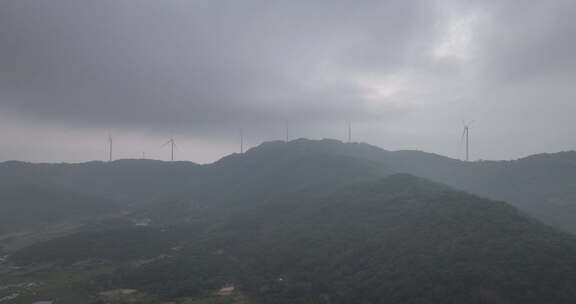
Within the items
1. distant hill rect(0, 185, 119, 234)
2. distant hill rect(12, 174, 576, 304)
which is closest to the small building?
distant hill rect(12, 174, 576, 304)

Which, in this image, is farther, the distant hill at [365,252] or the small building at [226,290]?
the small building at [226,290]

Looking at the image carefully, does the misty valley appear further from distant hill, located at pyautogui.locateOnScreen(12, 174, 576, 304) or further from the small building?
the small building

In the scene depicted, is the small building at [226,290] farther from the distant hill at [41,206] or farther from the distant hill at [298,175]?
the distant hill at [41,206]

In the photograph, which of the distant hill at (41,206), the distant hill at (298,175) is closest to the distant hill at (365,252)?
the distant hill at (298,175)

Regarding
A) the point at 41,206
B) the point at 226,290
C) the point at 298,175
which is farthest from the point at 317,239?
the point at 41,206

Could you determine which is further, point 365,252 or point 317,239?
point 317,239

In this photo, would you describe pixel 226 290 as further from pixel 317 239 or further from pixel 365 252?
pixel 317 239
